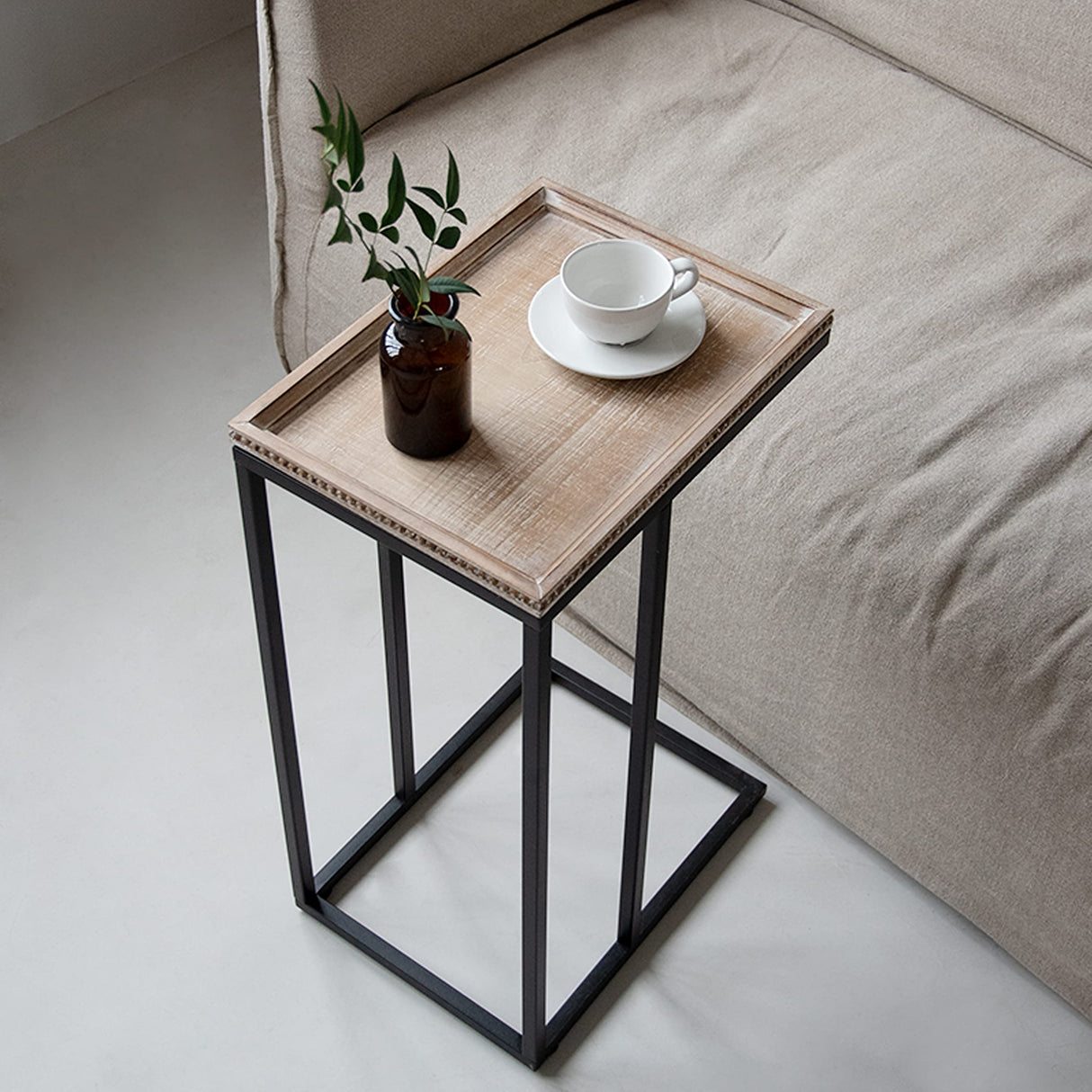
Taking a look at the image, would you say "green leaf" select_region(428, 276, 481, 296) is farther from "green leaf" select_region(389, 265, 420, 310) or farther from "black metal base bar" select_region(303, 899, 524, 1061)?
"black metal base bar" select_region(303, 899, 524, 1061)

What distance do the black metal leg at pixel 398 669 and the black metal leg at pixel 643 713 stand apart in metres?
0.23

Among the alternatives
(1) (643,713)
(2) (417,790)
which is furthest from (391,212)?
(2) (417,790)

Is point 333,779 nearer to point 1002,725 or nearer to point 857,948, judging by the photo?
point 857,948

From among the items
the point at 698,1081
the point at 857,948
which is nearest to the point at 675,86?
the point at 857,948

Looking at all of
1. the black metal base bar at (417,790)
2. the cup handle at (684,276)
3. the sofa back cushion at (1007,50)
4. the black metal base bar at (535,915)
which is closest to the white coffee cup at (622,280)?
the cup handle at (684,276)

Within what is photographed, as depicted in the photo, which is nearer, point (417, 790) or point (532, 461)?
point (532, 461)

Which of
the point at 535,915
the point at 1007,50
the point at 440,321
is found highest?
the point at 440,321

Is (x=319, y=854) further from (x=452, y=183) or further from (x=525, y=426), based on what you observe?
(x=452, y=183)

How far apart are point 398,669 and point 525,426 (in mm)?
408

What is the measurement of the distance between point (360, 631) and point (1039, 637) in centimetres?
78

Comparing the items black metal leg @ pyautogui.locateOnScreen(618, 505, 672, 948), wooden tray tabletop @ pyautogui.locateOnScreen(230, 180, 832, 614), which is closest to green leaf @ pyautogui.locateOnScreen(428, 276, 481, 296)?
wooden tray tabletop @ pyautogui.locateOnScreen(230, 180, 832, 614)

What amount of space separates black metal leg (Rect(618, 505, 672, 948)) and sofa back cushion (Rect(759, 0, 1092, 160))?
75 centimetres

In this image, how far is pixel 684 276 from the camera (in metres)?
1.11

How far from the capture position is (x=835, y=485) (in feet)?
4.34
